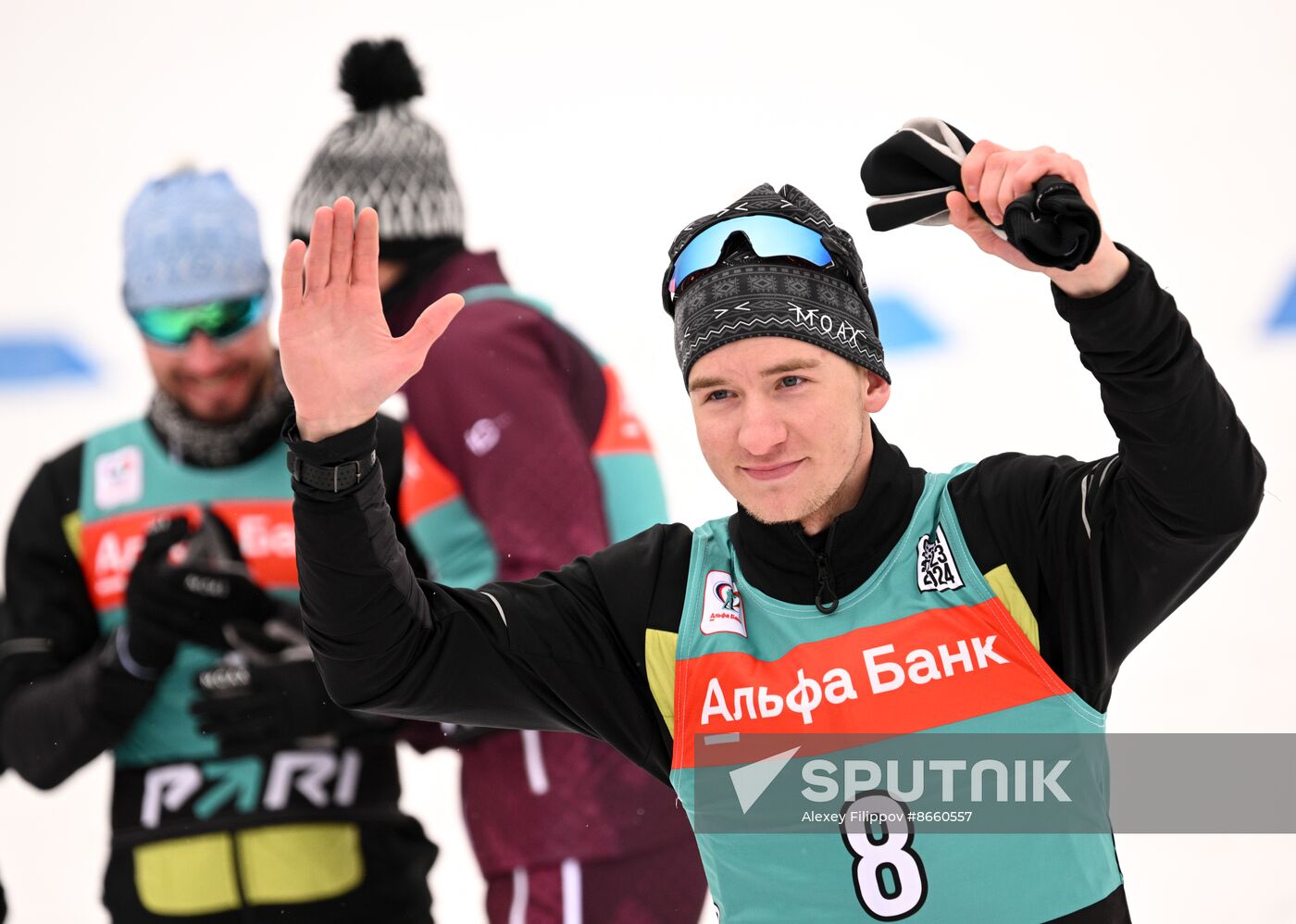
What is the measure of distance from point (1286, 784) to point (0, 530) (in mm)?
4698

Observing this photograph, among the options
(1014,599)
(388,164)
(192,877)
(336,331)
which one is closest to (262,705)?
(192,877)

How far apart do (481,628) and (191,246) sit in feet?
5.83

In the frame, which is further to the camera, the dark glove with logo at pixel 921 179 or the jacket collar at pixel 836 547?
the jacket collar at pixel 836 547

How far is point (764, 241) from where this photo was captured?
102 inches

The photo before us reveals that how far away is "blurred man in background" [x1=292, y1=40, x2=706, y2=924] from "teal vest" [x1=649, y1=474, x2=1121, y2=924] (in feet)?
3.26

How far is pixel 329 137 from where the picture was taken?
4266mm

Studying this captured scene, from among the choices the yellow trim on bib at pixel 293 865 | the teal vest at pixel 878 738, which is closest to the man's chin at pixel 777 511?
the teal vest at pixel 878 738

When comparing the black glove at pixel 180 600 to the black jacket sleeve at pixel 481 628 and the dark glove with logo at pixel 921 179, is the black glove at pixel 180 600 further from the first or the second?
the dark glove with logo at pixel 921 179

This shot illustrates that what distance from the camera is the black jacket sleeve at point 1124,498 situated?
2.11 metres

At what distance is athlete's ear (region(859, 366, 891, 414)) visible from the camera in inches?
103

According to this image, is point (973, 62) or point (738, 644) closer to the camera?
point (738, 644)

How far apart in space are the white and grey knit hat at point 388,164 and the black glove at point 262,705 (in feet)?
3.59

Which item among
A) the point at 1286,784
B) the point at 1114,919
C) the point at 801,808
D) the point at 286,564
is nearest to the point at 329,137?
the point at 286,564

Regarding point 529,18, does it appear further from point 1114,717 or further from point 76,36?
point 1114,717
